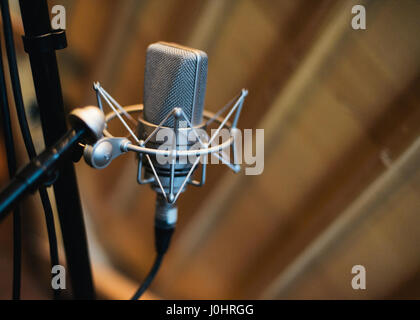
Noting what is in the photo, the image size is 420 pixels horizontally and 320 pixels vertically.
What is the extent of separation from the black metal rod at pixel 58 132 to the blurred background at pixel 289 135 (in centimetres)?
10

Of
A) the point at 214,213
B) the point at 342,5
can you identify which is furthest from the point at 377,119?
the point at 214,213

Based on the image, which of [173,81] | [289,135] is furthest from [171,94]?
[289,135]

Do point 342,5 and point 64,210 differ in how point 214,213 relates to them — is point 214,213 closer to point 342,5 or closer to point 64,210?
point 64,210

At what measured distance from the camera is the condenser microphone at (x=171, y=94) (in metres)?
0.43

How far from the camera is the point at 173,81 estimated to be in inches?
16.8

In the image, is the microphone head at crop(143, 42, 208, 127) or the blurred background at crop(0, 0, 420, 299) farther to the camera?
the blurred background at crop(0, 0, 420, 299)

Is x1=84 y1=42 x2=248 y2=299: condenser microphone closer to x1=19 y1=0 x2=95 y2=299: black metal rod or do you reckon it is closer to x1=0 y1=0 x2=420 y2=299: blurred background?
x1=19 y1=0 x2=95 y2=299: black metal rod

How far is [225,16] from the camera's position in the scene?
2.28 ft

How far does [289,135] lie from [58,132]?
→ 46 centimetres

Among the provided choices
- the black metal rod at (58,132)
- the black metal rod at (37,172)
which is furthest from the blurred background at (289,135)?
the black metal rod at (37,172)

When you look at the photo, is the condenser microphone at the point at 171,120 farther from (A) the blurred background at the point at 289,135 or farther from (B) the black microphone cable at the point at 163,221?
(A) the blurred background at the point at 289,135

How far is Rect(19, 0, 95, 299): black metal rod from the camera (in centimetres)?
41

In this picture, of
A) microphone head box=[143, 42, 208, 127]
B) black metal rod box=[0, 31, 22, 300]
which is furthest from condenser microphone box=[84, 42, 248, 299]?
black metal rod box=[0, 31, 22, 300]

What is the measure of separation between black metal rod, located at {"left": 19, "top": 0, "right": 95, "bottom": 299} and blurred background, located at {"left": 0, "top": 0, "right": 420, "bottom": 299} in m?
0.10
